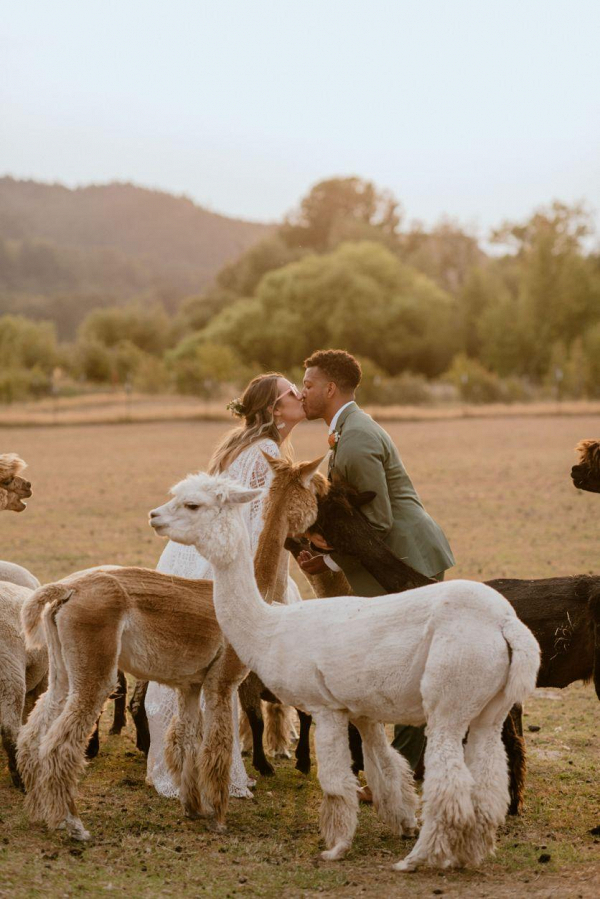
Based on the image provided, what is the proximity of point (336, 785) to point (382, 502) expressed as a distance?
167 centimetres

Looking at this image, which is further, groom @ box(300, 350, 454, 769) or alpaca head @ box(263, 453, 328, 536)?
groom @ box(300, 350, 454, 769)

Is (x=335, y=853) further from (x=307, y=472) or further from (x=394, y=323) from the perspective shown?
(x=394, y=323)

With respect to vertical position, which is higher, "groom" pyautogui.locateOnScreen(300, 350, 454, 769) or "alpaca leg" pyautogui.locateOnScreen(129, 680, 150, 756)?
"groom" pyautogui.locateOnScreen(300, 350, 454, 769)

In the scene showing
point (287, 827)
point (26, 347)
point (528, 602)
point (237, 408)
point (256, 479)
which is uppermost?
point (26, 347)

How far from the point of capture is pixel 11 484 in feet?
21.6

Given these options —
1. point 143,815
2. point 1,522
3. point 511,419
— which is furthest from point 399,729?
point 511,419

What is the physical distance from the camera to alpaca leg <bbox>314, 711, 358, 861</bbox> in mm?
4738

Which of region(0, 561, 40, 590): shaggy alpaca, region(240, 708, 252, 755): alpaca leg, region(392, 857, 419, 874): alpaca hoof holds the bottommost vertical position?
region(240, 708, 252, 755): alpaca leg

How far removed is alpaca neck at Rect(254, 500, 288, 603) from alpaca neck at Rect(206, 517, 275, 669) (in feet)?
1.45

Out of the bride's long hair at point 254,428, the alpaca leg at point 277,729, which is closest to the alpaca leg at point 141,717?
the alpaca leg at point 277,729

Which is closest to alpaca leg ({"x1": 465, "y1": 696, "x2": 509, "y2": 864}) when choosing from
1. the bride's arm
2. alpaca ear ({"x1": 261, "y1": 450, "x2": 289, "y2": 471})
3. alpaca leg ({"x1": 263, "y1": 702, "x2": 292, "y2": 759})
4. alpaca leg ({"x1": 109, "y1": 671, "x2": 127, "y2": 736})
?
alpaca ear ({"x1": 261, "y1": 450, "x2": 289, "y2": 471})

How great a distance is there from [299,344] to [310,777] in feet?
234

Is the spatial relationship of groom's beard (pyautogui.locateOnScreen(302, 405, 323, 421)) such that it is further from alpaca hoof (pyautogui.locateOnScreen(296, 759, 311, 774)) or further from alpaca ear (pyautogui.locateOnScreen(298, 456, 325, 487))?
alpaca hoof (pyautogui.locateOnScreen(296, 759, 311, 774))

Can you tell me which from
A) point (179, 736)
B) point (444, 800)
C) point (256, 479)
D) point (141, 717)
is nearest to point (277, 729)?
point (141, 717)
